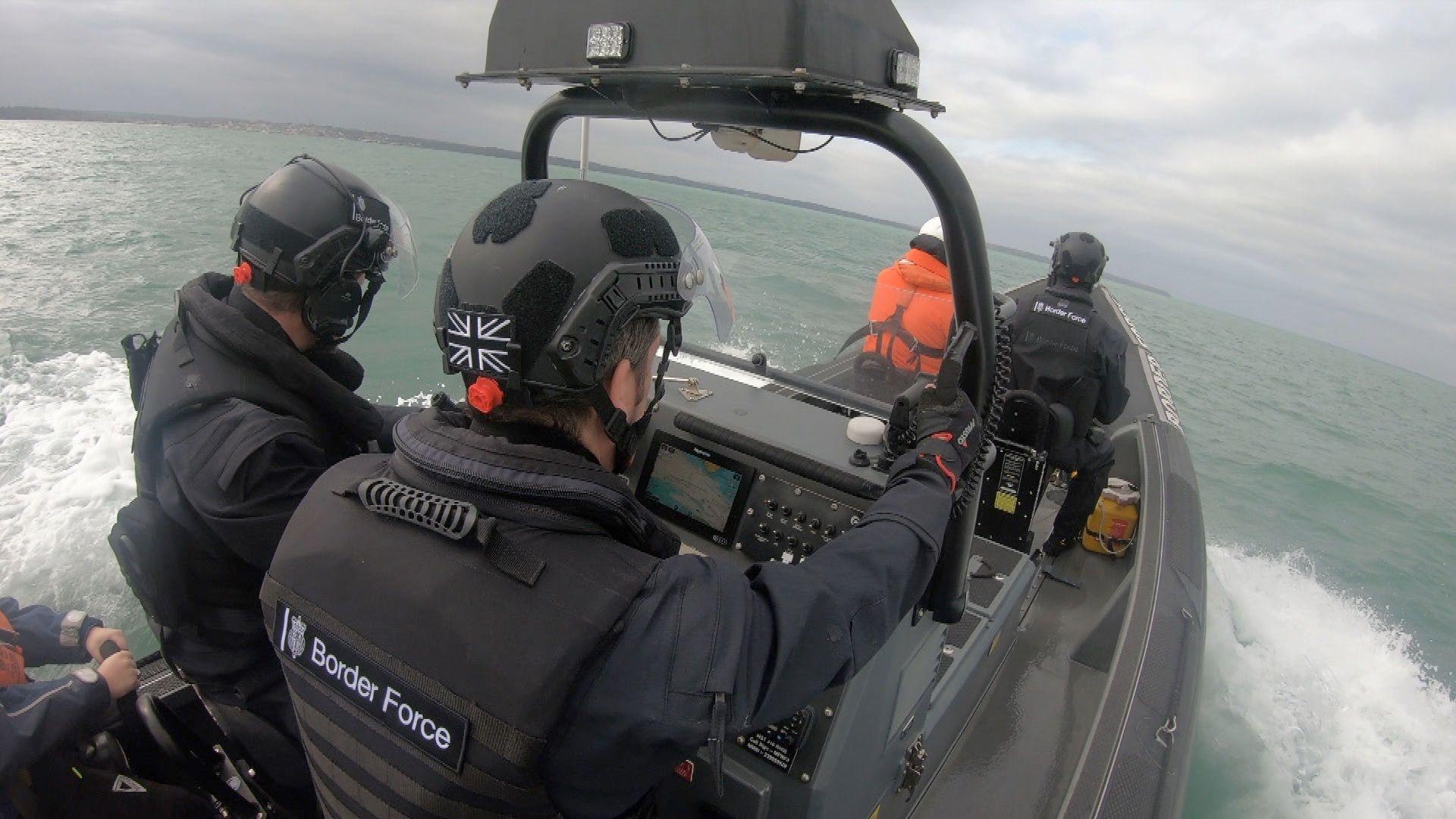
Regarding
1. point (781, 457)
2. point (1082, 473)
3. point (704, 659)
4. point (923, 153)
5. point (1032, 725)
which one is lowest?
point (1032, 725)

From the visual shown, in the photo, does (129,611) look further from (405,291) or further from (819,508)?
(819,508)

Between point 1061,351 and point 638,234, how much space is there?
3849mm

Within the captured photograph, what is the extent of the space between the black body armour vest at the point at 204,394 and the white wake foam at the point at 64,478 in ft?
10.9

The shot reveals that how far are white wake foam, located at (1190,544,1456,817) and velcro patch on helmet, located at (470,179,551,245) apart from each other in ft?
17.7

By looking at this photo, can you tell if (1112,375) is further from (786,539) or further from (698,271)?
(698,271)

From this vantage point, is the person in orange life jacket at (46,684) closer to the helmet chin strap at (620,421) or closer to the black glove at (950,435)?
the helmet chin strap at (620,421)

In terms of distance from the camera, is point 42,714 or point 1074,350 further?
point 1074,350

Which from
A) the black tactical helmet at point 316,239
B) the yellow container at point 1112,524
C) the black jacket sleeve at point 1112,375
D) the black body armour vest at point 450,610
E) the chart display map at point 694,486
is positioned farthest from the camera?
the yellow container at point 1112,524

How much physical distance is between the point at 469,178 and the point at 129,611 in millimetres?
35408

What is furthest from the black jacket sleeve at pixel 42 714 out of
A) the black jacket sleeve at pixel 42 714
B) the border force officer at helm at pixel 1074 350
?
the border force officer at helm at pixel 1074 350

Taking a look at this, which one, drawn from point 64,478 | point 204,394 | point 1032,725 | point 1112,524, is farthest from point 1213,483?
point 64,478

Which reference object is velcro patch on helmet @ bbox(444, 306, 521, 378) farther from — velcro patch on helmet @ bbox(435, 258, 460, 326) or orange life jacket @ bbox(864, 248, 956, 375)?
orange life jacket @ bbox(864, 248, 956, 375)

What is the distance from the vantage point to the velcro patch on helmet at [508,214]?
122 centimetres

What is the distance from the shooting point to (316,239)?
222cm
